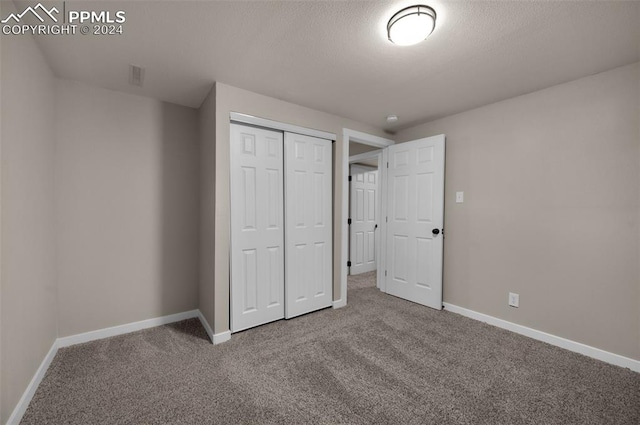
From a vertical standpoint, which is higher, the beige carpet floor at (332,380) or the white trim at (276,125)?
the white trim at (276,125)

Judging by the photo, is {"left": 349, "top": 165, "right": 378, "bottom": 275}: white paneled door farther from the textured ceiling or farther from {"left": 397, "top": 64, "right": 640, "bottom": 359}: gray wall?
the textured ceiling

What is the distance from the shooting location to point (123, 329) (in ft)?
8.46

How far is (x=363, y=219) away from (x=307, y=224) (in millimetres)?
2273

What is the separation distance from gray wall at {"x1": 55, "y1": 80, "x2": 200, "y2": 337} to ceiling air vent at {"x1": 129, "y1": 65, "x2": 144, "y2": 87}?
1.04 ft

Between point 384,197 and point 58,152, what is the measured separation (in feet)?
11.8

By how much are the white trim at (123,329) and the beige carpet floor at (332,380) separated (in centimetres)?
9

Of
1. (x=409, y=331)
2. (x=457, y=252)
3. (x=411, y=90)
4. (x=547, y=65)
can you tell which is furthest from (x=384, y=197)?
(x=547, y=65)

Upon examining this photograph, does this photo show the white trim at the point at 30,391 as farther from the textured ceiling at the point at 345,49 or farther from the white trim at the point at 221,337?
the textured ceiling at the point at 345,49

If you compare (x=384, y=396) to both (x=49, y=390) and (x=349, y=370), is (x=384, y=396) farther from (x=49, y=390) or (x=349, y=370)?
(x=49, y=390)

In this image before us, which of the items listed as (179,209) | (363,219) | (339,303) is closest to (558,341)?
(339,303)

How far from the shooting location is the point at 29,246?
1.73 meters

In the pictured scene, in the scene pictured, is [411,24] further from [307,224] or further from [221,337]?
[221,337]

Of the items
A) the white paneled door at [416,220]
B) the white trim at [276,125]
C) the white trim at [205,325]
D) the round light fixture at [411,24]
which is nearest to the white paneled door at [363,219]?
the white paneled door at [416,220]

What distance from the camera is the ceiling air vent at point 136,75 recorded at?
2141 millimetres
